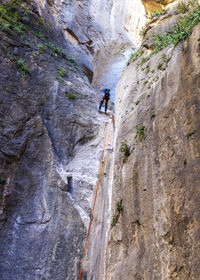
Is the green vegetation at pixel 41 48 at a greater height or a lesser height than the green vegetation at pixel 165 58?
greater

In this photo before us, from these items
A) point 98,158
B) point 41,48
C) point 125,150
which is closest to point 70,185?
point 98,158

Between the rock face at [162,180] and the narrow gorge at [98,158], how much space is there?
27mm

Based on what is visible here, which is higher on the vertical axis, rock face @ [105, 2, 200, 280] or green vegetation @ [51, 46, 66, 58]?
green vegetation @ [51, 46, 66, 58]

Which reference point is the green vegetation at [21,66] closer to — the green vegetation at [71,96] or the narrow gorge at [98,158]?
the narrow gorge at [98,158]

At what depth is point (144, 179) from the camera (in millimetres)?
6332

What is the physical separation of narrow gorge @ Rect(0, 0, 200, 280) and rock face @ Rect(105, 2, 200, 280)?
3 centimetres

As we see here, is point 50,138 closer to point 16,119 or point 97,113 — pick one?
point 16,119

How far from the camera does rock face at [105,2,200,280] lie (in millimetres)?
4609

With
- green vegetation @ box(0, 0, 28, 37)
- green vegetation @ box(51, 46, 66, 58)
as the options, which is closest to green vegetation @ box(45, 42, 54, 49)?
green vegetation @ box(51, 46, 66, 58)

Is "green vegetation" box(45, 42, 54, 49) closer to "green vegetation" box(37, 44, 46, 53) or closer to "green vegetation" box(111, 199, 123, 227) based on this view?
"green vegetation" box(37, 44, 46, 53)

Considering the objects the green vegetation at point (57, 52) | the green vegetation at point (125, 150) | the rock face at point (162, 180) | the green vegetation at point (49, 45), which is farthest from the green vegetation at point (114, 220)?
the green vegetation at point (49, 45)

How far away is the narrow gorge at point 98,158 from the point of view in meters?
5.15

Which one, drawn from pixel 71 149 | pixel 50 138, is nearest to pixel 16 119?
pixel 50 138

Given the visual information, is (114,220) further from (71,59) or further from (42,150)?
(71,59)
